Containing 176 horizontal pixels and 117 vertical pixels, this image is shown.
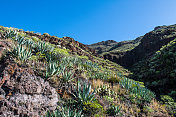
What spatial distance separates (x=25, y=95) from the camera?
3.14 metres

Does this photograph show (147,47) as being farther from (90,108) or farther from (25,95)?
(25,95)

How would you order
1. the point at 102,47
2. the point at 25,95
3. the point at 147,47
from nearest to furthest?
the point at 25,95 → the point at 147,47 → the point at 102,47

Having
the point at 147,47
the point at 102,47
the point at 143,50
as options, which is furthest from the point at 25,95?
the point at 102,47

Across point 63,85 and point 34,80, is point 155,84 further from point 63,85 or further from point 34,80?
point 34,80

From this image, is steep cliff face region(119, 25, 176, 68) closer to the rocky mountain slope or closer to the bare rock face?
the rocky mountain slope

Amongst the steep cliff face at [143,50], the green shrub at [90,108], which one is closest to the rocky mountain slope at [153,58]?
the steep cliff face at [143,50]

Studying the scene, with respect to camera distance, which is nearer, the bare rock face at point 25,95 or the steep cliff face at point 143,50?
the bare rock face at point 25,95

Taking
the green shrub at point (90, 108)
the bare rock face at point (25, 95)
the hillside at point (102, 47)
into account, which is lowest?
the green shrub at point (90, 108)

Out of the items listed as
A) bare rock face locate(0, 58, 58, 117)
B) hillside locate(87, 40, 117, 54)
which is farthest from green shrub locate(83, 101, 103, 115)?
hillside locate(87, 40, 117, 54)

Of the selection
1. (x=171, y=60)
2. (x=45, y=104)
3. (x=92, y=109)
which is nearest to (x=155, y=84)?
(x=171, y=60)

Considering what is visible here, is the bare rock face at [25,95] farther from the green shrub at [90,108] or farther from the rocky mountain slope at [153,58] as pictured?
the rocky mountain slope at [153,58]

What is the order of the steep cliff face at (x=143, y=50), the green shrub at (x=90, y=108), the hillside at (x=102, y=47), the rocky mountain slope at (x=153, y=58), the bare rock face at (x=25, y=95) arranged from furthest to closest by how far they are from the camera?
1. the hillside at (x=102, y=47)
2. the steep cliff face at (x=143, y=50)
3. the rocky mountain slope at (x=153, y=58)
4. the green shrub at (x=90, y=108)
5. the bare rock face at (x=25, y=95)

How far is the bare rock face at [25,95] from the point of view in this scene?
2.78m

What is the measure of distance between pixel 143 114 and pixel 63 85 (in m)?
4.05
